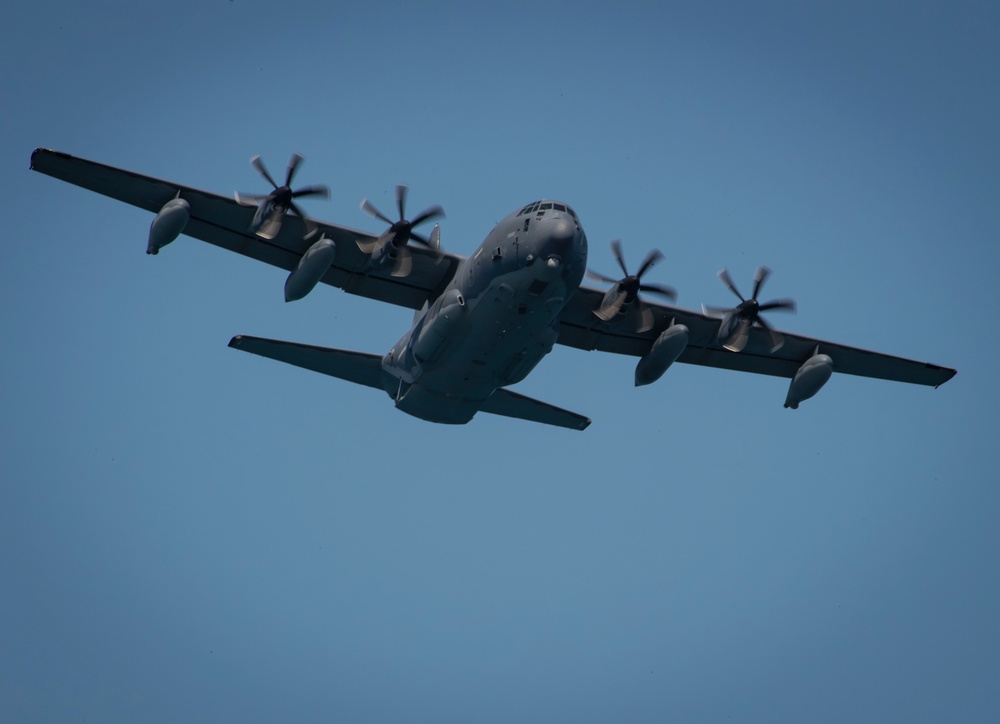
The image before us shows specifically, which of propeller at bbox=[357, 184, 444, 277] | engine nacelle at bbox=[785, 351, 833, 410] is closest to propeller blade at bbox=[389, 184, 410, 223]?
propeller at bbox=[357, 184, 444, 277]

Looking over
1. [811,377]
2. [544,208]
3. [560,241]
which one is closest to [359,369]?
[544,208]

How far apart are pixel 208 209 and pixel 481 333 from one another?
7495 mm

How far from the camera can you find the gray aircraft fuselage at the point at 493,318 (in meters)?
24.5

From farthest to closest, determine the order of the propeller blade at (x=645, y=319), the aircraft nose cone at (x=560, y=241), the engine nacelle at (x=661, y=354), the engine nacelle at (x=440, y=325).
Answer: the propeller blade at (x=645, y=319) → the engine nacelle at (x=661, y=354) → the engine nacelle at (x=440, y=325) → the aircraft nose cone at (x=560, y=241)

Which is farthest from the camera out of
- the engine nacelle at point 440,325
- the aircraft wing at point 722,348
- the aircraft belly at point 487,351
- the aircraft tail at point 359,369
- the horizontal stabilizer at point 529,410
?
the aircraft wing at point 722,348

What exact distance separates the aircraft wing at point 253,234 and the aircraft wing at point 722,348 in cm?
411

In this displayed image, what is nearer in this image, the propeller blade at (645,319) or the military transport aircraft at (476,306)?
the military transport aircraft at (476,306)

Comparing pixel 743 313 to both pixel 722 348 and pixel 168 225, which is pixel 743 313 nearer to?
pixel 722 348

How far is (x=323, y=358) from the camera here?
28.3 metres

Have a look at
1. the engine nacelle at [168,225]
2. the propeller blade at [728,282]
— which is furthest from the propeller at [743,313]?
the engine nacelle at [168,225]

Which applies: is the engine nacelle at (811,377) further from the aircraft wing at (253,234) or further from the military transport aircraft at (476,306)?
the aircraft wing at (253,234)

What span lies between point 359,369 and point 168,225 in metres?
6.81

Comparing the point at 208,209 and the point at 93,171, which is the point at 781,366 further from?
the point at 93,171

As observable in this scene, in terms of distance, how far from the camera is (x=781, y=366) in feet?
104
